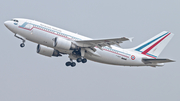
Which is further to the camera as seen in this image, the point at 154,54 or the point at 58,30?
the point at 154,54

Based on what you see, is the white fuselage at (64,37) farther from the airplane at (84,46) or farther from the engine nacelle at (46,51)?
the engine nacelle at (46,51)

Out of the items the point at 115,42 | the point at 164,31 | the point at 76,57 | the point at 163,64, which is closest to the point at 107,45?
the point at 115,42

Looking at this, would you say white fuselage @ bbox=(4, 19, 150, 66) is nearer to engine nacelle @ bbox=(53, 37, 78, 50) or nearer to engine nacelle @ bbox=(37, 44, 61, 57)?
engine nacelle @ bbox=(53, 37, 78, 50)

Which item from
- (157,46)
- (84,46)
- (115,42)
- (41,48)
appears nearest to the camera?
(115,42)

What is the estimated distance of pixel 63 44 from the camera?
39250 mm

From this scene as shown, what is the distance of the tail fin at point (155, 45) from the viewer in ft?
149

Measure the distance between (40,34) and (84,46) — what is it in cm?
608

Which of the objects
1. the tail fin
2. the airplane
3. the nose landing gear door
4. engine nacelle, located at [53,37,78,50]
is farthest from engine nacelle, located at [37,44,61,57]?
the tail fin

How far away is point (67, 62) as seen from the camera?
151 ft

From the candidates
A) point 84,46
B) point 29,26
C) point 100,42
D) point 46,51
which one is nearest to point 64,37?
point 84,46

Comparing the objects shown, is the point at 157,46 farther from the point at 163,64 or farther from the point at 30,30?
the point at 30,30

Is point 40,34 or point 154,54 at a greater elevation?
point 154,54

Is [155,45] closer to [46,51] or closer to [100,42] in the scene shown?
[100,42]

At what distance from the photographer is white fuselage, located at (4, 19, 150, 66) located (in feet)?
128
